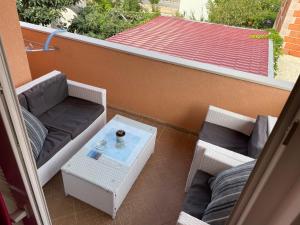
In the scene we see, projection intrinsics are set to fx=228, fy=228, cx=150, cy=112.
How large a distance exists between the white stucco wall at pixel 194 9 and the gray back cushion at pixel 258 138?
9.02 metres

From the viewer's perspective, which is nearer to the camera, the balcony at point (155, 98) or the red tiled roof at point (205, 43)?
the balcony at point (155, 98)

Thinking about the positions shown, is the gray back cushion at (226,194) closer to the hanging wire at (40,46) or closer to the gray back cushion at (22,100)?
the gray back cushion at (22,100)

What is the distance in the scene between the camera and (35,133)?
2.11 meters

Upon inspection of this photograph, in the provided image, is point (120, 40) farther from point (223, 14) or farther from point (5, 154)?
point (223, 14)

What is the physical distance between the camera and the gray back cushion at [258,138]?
6.85 feet

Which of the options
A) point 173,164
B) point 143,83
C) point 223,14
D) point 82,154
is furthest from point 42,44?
point 223,14

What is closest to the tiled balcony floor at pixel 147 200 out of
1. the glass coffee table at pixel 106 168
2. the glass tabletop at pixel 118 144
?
the glass coffee table at pixel 106 168

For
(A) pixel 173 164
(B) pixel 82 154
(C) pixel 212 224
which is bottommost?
(A) pixel 173 164

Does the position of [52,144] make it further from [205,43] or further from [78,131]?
[205,43]

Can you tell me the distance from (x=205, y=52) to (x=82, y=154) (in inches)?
118

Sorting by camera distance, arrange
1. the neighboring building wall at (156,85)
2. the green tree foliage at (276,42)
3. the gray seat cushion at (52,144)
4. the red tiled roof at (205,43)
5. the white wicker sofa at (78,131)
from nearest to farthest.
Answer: the gray seat cushion at (52,144) < the white wicker sofa at (78,131) < the neighboring building wall at (156,85) < the red tiled roof at (205,43) < the green tree foliage at (276,42)

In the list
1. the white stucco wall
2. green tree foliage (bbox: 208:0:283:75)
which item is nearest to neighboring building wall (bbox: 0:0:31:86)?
green tree foliage (bbox: 208:0:283:75)

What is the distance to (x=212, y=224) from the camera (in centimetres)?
144

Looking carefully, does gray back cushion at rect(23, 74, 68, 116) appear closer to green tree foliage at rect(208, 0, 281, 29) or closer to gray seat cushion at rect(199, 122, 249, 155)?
gray seat cushion at rect(199, 122, 249, 155)
